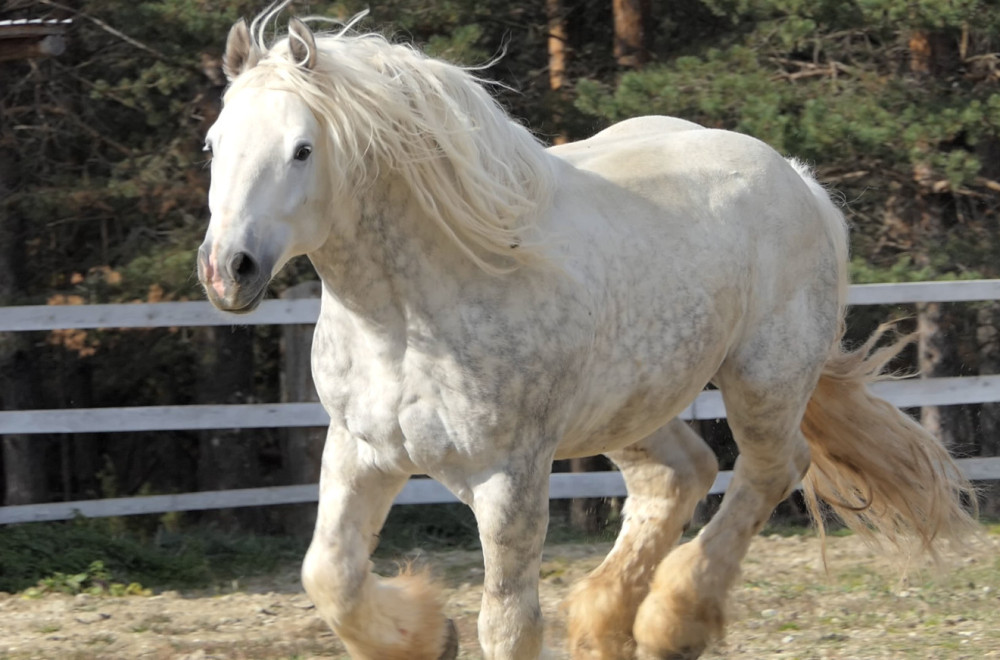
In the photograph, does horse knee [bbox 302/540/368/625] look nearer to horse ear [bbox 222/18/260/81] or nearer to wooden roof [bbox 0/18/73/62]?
horse ear [bbox 222/18/260/81]

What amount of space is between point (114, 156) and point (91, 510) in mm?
5216

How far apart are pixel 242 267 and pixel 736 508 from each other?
6.74ft

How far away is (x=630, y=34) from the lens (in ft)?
31.8

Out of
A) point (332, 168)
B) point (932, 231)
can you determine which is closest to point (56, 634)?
point (332, 168)

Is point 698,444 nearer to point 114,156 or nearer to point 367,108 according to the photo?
point 367,108

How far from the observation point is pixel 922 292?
7.22m

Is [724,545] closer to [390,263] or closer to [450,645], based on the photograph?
[450,645]

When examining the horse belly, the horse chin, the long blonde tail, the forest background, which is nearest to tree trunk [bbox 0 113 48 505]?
the forest background

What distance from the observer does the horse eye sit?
2967 millimetres

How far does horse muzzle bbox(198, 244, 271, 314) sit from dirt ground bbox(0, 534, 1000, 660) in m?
1.66

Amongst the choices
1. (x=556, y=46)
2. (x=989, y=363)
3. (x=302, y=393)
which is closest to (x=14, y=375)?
(x=302, y=393)

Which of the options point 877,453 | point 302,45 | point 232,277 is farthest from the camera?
point 877,453

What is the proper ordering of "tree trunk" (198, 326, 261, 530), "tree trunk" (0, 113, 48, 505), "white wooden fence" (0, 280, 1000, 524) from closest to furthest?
"white wooden fence" (0, 280, 1000, 524) → "tree trunk" (198, 326, 261, 530) → "tree trunk" (0, 113, 48, 505)

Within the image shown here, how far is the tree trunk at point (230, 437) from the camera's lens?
10.4m
